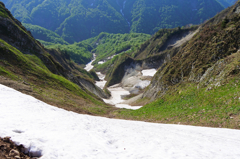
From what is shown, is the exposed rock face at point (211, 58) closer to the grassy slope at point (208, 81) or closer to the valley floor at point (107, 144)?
the grassy slope at point (208, 81)

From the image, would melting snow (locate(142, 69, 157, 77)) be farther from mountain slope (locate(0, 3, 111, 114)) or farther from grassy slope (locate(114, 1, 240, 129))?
mountain slope (locate(0, 3, 111, 114))

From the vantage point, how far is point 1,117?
10469mm

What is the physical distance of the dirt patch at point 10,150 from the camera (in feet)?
20.6

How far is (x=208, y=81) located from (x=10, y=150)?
26.7 meters

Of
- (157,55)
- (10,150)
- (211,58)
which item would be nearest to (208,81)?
(211,58)

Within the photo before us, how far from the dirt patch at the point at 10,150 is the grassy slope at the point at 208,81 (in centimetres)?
1765

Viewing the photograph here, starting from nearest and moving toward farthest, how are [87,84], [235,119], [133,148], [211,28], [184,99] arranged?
1. [133,148]
2. [235,119]
3. [184,99]
4. [211,28]
5. [87,84]

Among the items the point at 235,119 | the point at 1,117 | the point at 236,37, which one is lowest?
the point at 235,119

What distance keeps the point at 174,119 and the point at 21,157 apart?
19.3m

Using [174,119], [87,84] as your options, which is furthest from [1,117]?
[87,84]

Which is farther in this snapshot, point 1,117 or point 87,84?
point 87,84

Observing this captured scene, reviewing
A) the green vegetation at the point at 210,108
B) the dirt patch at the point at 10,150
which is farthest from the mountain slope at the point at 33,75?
the green vegetation at the point at 210,108

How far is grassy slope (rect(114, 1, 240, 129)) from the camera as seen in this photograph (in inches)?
648

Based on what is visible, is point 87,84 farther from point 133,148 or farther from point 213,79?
point 133,148
